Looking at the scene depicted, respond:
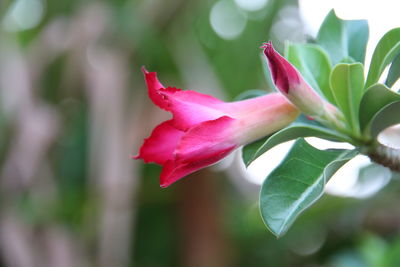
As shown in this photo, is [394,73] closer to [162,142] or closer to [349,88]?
[349,88]

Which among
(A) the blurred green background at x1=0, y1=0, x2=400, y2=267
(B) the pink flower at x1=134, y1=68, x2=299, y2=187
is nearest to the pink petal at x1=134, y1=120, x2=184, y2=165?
(B) the pink flower at x1=134, y1=68, x2=299, y2=187

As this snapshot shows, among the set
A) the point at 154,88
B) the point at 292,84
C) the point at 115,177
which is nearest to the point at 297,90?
the point at 292,84

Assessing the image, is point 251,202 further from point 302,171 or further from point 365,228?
point 302,171

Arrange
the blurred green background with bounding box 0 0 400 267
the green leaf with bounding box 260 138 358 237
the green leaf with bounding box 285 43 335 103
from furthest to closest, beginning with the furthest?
the blurred green background with bounding box 0 0 400 267, the green leaf with bounding box 285 43 335 103, the green leaf with bounding box 260 138 358 237

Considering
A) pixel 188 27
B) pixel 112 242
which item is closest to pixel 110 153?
pixel 112 242

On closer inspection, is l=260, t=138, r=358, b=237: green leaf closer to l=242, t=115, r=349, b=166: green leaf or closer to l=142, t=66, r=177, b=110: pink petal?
l=242, t=115, r=349, b=166: green leaf

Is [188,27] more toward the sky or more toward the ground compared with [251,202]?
more toward the sky
